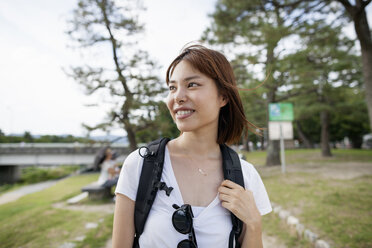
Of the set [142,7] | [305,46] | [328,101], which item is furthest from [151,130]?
[328,101]

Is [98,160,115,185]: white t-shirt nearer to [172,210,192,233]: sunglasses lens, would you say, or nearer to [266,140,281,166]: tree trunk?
[172,210,192,233]: sunglasses lens

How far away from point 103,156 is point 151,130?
196 centimetres

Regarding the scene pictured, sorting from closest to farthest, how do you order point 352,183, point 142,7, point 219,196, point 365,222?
1. point 219,196
2. point 365,222
3. point 352,183
4. point 142,7

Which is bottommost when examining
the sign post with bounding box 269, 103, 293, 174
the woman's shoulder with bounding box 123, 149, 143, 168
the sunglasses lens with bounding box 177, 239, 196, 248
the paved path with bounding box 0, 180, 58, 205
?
the paved path with bounding box 0, 180, 58, 205

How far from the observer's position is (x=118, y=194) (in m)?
1.12

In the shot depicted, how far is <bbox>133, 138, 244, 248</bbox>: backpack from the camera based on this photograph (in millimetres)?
1077

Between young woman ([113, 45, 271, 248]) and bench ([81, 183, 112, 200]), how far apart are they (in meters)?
5.79

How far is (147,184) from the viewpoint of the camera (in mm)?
1113

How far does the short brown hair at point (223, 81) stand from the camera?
1.21 meters

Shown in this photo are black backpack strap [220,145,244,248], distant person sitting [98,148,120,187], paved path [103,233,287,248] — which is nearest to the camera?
black backpack strap [220,145,244,248]

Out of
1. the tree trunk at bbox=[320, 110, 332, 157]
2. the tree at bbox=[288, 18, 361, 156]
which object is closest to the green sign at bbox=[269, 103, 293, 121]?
the tree at bbox=[288, 18, 361, 156]

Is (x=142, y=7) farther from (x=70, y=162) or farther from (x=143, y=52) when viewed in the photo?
(x=70, y=162)

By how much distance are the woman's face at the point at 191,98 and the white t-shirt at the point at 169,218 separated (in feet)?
0.90

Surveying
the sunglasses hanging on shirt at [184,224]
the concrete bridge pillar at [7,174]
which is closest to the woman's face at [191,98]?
the sunglasses hanging on shirt at [184,224]
